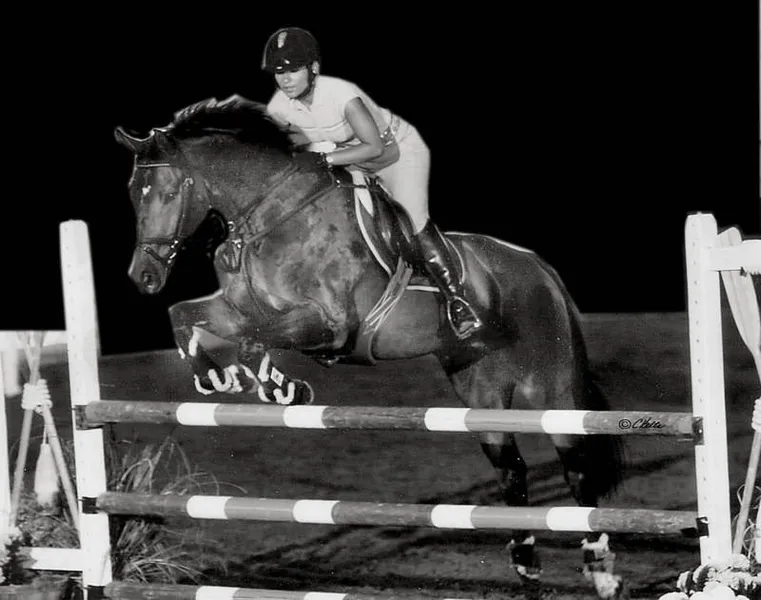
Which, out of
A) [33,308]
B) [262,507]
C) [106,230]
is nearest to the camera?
[262,507]

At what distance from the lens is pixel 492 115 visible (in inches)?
152

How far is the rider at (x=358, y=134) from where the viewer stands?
3.12 meters

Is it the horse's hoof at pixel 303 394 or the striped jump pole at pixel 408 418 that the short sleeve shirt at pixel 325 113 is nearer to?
the horse's hoof at pixel 303 394

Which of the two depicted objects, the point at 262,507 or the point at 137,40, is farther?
the point at 137,40

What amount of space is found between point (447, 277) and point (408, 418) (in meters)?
0.51

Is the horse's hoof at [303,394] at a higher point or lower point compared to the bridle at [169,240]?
lower

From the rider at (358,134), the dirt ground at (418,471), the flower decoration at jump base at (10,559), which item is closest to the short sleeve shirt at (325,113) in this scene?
the rider at (358,134)

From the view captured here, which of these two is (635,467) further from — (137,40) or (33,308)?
(33,308)

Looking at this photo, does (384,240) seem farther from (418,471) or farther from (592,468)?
(418,471)

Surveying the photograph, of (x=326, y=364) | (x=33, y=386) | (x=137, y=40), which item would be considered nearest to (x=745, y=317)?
(x=326, y=364)

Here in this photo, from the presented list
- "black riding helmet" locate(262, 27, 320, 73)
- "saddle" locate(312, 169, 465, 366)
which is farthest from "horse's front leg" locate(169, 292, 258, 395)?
"black riding helmet" locate(262, 27, 320, 73)

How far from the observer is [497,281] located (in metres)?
3.32

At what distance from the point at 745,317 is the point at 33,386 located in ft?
6.03

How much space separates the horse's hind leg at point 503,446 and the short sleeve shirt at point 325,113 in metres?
0.67
